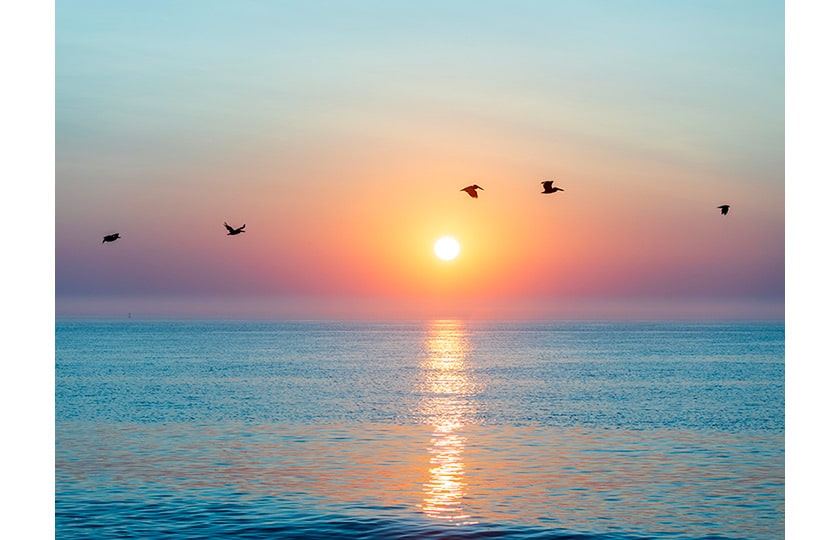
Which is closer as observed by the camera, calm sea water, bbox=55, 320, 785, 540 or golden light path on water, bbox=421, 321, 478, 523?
calm sea water, bbox=55, 320, 785, 540

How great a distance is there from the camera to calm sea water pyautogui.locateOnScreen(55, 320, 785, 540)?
28.5m

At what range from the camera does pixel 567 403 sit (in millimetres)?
60062

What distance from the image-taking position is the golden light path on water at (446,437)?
101ft

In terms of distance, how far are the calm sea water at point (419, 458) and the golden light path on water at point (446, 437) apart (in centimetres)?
14

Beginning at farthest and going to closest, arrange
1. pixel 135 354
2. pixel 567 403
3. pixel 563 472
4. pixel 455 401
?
pixel 135 354
pixel 455 401
pixel 567 403
pixel 563 472

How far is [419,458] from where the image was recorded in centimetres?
3953

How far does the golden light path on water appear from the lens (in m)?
30.8

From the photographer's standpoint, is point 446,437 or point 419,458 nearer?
point 419,458

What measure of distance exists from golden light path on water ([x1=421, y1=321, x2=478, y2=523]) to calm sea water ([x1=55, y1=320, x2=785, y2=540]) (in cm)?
14

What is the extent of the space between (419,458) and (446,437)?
711 cm

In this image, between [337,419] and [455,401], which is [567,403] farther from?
[337,419]
